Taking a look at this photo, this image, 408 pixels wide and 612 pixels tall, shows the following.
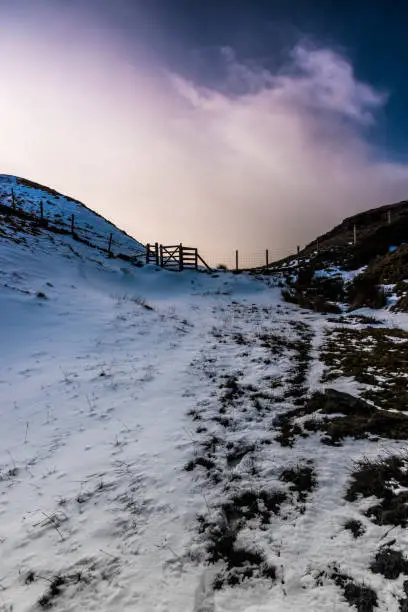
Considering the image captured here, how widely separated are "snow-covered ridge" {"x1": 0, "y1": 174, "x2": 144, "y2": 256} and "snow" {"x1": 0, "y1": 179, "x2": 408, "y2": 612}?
24.8 meters

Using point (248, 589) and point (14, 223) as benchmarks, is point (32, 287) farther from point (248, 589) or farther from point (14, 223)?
point (248, 589)

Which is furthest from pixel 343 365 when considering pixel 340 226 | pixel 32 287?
pixel 340 226

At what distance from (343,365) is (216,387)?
421 cm

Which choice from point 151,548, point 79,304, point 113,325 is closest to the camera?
point 151,548

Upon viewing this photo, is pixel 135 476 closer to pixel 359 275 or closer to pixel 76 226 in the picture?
pixel 359 275

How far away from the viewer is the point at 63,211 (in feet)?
142

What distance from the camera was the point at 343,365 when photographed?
10734 mm

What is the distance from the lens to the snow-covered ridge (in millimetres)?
37844

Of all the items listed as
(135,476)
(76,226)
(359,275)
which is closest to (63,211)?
(76,226)

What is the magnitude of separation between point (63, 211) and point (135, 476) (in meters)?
43.3

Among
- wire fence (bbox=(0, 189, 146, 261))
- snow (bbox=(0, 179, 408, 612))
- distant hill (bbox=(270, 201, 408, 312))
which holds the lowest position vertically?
snow (bbox=(0, 179, 408, 612))

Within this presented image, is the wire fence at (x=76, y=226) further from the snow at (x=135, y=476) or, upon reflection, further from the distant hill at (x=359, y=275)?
the snow at (x=135, y=476)

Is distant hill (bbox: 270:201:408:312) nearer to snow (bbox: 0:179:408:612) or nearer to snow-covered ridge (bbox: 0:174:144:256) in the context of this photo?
snow (bbox: 0:179:408:612)

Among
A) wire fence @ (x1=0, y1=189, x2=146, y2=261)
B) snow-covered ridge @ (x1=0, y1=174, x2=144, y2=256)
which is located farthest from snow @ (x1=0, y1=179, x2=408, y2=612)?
snow-covered ridge @ (x1=0, y1=174, x2=144, y2=256)
